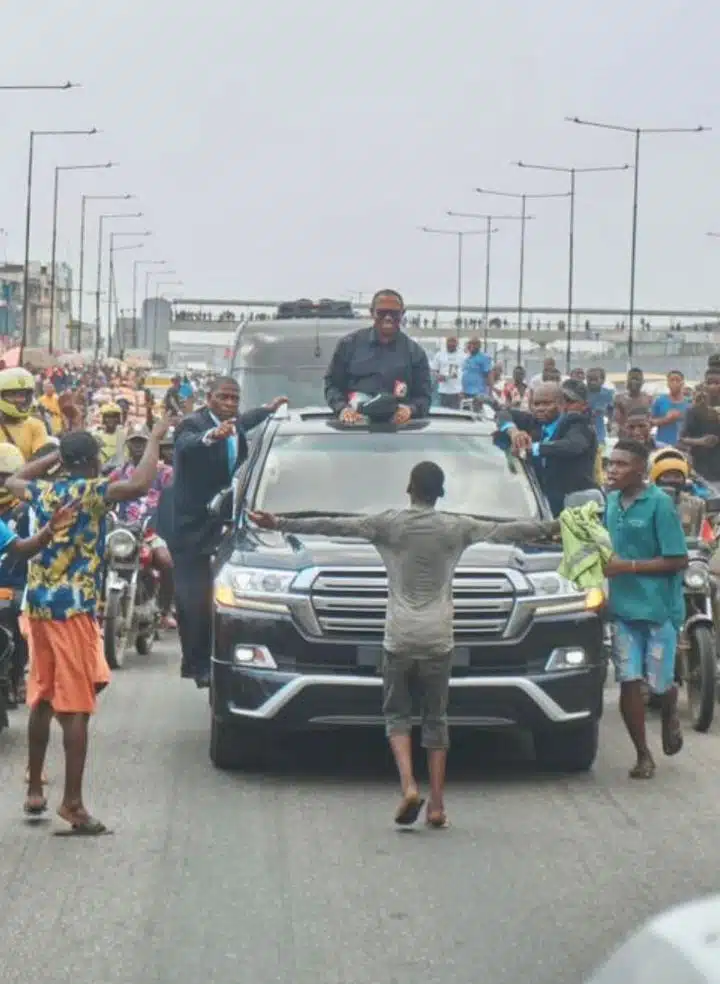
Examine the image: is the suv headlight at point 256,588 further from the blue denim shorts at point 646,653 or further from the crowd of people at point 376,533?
the blue denim shorts at point 646,653

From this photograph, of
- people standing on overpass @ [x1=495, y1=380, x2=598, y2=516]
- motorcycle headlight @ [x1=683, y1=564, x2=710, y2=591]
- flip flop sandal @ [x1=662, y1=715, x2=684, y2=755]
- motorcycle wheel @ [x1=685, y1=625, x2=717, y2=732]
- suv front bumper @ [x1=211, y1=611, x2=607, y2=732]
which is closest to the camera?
suv front bumper @ [x1=211, y1=611, x2=607, y2=732]

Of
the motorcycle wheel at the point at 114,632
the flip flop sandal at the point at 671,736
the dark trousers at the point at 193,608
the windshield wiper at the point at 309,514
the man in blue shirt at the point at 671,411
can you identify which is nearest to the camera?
the flip flop sandal at the point at 671,736

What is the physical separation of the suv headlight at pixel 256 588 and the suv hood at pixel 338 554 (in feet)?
0.21

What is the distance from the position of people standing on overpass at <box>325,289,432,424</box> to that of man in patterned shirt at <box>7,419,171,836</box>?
19.4 feet

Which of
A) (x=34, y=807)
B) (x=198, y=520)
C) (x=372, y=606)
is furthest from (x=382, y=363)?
(x=34, y=807)

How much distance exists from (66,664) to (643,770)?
344cm

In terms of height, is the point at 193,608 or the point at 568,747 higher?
the point at 193,608

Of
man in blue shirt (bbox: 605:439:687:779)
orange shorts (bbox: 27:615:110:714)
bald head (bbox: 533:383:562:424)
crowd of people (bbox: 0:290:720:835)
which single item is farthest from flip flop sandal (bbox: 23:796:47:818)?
bald head (bbox: 533:383:562:424)

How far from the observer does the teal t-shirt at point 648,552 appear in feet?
40.2

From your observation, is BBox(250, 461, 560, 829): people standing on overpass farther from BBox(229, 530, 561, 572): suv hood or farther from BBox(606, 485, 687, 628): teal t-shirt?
BBox(606, 485, 687, 628): teal t-shirt

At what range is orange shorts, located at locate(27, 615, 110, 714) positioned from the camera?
10227 mm

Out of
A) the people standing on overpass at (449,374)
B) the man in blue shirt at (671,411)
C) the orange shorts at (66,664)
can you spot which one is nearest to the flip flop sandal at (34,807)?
the orange shorts at (66,664)

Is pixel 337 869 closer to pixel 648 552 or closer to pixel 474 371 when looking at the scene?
pixel 648 552

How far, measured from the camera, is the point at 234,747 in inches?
479
